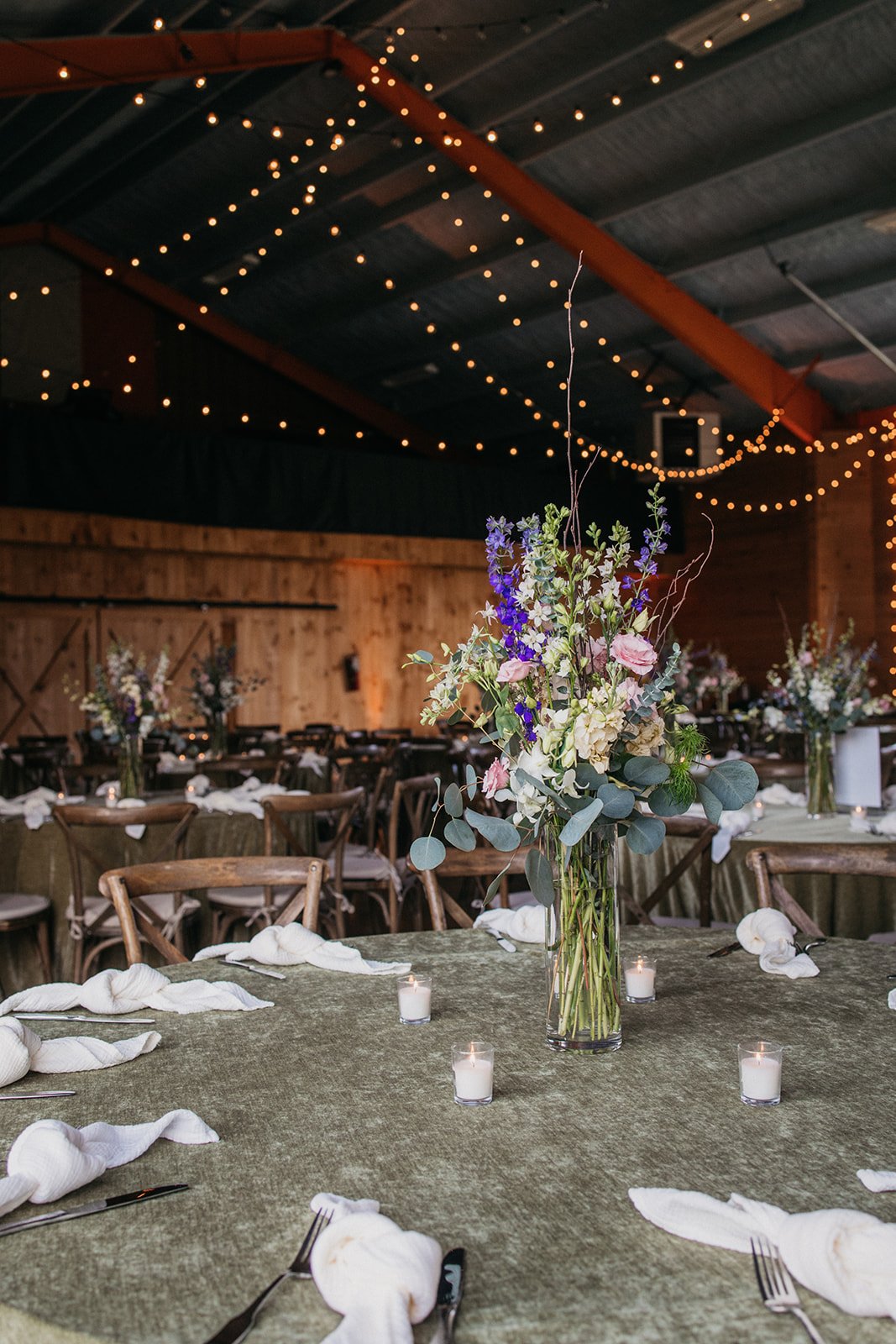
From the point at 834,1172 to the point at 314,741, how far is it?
8.19 m

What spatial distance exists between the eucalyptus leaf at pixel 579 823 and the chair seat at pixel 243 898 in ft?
10.2

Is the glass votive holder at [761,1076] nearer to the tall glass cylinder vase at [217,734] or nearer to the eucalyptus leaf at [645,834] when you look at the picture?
the eucalyptus leaf at [645,834]

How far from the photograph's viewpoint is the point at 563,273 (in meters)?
12.3

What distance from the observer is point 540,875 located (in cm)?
177

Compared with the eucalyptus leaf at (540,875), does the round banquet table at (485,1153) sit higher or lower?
lower

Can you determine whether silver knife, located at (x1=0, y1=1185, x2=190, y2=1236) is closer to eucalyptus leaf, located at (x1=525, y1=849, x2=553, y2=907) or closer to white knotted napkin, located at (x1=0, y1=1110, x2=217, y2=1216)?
white knotted napkin, located at (x1=0, y1=1110, x2=217, y2=1216)

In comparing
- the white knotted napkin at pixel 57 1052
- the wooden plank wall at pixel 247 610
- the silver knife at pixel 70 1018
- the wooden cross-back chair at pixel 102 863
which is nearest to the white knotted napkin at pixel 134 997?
the silver knife at pixel 70 1018

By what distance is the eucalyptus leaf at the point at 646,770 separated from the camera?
171cm

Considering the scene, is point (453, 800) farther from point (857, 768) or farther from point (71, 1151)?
point (857, 768)

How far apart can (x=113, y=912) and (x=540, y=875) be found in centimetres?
303

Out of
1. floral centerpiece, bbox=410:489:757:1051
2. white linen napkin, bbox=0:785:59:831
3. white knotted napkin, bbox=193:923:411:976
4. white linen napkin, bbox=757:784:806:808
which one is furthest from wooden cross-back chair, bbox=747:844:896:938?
white linen napkin, bbox=0:785:59:831

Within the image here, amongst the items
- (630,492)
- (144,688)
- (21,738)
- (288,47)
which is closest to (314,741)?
(21,738)

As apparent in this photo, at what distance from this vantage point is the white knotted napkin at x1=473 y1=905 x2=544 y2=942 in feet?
8.13

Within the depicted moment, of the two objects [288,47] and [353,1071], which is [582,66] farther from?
[353,1071]
